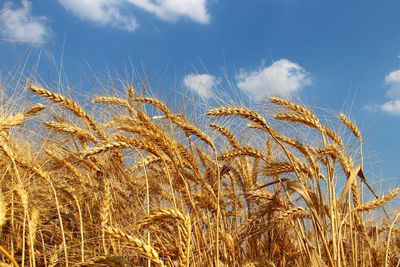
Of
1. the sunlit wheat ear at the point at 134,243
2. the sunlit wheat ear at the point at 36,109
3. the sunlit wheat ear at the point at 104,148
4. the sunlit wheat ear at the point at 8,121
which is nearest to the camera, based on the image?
the sunlit wheat ear at the point at 134,243

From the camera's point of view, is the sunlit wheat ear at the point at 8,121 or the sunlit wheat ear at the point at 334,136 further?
the sunlit wheat ear at the point at 334,136

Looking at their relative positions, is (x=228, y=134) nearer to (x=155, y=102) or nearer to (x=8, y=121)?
(x=155, y=102)

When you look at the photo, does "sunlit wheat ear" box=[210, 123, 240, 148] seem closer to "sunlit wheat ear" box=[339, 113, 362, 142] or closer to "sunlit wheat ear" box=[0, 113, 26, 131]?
"sunlit wheat ear" box=[339, 113, 362, 142]

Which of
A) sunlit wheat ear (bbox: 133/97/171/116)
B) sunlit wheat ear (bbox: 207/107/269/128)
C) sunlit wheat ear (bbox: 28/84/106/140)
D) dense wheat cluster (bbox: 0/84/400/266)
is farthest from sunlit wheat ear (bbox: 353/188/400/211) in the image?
sunlit wheat ear (bbox: 28/84/106/140)

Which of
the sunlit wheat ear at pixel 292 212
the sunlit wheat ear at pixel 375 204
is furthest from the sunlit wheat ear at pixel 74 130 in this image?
the sunlit wheat ear at pixel 375 204

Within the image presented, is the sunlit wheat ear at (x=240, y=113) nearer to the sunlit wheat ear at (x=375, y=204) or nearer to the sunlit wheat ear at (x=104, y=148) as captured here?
the sunlit wheat ear at (x=104, y=148)

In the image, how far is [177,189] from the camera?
3559 mm

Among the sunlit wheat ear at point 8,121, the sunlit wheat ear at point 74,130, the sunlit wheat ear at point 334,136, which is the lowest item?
the sunlit wheat ear at point 8,121

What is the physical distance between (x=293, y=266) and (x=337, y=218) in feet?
3.62

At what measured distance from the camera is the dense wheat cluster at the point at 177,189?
297 cm

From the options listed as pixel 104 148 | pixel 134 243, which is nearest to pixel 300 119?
pixel 104 148

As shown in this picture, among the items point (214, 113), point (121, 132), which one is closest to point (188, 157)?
point (214, 113)

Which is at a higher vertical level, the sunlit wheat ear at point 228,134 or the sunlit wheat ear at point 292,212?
the sunlit wheat ear at point 228,134

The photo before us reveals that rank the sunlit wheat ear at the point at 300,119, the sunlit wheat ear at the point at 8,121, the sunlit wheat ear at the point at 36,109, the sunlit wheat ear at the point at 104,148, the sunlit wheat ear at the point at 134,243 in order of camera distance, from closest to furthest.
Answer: the sunlit wheat ear at the point at 134,243 < the sunlit wheat ear at the point at 8,121 < the sunlit wheat ear at the point at 104,148 < the sunlit wheat ear at the point at 300,119 < the sunlit wheat ear at the point at 36,109
